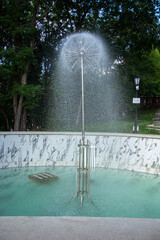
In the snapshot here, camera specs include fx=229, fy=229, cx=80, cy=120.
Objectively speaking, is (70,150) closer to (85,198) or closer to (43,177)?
(43,177)

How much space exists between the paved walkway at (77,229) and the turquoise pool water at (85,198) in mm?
2101

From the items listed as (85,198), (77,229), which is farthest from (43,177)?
(77,229)

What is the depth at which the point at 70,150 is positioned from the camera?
8.11 meters

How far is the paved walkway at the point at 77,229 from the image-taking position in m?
1.97

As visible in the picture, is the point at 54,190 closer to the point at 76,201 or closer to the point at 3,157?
the point at 76,201

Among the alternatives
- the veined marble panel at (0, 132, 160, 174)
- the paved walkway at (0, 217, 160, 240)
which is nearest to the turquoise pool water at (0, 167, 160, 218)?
the veined marble panel at (0, 132, 160, 174)

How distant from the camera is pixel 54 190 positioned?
5.55 m

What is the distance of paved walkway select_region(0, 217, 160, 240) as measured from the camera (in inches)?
77.5

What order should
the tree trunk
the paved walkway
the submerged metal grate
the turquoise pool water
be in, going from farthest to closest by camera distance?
the tree trunk < the submerged metal grate < the turquoise pool water < the paved walkway

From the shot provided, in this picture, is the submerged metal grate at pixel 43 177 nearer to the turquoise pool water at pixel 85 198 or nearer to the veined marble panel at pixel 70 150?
the turquoise pool water at pixel 85 198

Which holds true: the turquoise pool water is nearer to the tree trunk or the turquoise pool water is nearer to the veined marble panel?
the veined marble panel

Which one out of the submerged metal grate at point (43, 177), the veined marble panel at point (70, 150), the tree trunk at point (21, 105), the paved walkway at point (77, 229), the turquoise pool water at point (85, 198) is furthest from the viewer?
the tree trunk at point (21, 105)

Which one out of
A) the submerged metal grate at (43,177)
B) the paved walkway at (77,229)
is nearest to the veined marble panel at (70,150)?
the submerged metal grate at (43,177)

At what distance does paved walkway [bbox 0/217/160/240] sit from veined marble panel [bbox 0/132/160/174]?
17.6ft
